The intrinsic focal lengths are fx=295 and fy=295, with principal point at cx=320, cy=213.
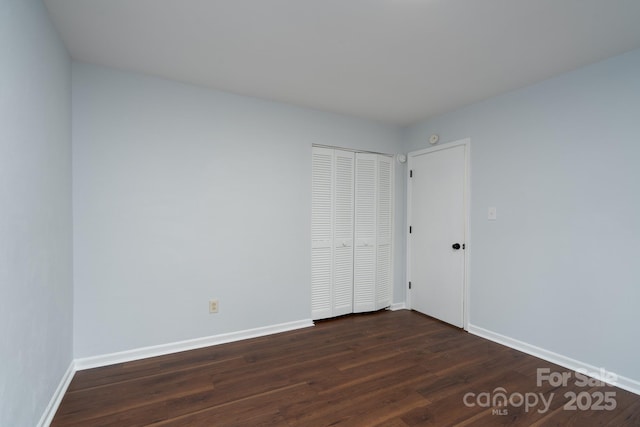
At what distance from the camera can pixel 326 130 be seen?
350 cm

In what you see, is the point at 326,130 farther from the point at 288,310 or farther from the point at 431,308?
the point at 431,308

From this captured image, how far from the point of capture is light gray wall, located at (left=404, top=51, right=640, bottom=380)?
2.19 meters

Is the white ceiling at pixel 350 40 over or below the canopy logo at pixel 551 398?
over

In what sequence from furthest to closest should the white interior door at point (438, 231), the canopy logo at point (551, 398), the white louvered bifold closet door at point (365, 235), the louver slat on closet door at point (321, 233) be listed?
the white louvered bifold closet door at point (365, 235)
the louver slat on closet door at point (321, 233)
the white interior door at point (438, 231)
the canopy logo at point (551, 398)

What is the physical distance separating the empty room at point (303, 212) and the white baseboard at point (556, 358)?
2cm

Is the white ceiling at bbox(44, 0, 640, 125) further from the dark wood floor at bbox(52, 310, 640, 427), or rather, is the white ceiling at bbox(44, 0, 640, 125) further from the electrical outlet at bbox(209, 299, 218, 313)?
the dark wood floor at bbox(52, 310, 640, 427)

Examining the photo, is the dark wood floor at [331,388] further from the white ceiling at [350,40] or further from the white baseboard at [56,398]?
the white ceiling at [350,40]

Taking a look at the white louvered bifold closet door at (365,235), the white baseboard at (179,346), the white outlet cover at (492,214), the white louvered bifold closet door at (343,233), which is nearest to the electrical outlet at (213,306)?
the white baseboard at (179,346)

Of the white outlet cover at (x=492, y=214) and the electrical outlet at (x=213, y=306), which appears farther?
the white outlet cover at (x=492, y=214)

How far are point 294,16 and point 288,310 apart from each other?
2.71 m

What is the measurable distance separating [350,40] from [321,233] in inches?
80.5

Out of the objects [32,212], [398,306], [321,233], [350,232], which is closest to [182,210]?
[32,212]

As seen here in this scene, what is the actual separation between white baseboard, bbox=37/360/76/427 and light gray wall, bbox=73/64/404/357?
18cm

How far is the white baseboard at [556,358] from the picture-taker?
215 cm
